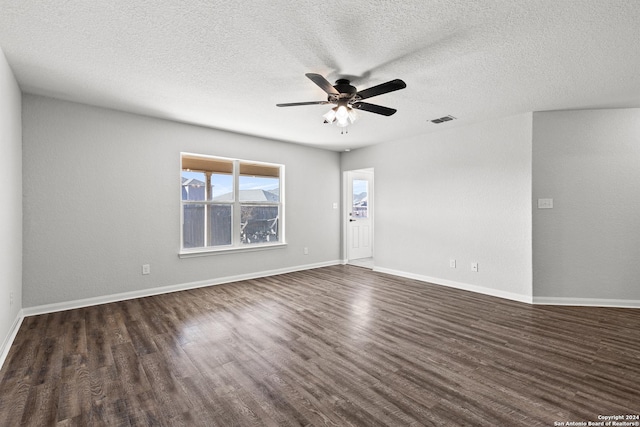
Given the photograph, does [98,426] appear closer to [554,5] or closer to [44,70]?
[44,70]

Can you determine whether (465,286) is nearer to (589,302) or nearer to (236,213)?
(589,302)

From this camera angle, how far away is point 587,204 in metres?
3.82

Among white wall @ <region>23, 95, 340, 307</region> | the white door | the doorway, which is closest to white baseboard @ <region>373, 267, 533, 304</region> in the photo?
the doorway

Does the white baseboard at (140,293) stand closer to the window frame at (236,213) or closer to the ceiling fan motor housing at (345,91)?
the window frame at (236,213)

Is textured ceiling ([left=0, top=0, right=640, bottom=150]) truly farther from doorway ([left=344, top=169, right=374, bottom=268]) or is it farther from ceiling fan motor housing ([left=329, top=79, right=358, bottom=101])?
doorway ([left=344, top=169, right=374, bottom=268])

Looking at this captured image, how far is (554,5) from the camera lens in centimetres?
188

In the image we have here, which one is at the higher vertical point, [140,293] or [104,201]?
[104,201]

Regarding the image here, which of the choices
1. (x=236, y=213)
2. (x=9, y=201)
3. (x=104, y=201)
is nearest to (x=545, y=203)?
(x=236, y=213)

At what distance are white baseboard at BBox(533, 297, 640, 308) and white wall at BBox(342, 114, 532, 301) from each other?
20 cm

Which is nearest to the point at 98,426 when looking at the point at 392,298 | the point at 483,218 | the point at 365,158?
the point at 392,298

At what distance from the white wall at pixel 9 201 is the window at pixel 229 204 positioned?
1819mm

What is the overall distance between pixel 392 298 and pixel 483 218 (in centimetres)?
184

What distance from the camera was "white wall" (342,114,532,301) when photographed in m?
4.03

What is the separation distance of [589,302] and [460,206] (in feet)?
6.47
